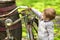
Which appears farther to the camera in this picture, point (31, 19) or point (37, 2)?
point (37, 2)

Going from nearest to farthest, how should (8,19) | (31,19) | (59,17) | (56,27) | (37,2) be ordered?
(8,19) < (31,19) < (56,27) < (59,17) < (37,2)

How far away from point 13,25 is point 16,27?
0.10m

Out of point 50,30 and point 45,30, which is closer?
point 50,30

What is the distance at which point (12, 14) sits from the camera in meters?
5.18

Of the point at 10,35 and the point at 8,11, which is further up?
the point at 8,11

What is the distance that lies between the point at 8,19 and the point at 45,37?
61 cm

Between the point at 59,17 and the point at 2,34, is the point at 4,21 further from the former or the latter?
the point at 59,17

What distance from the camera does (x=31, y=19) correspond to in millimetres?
5117

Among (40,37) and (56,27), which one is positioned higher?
(40,37)

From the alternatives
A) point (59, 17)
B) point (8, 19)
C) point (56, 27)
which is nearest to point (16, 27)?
point (8, 19)

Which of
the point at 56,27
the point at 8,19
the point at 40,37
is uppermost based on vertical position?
the point at 8,19

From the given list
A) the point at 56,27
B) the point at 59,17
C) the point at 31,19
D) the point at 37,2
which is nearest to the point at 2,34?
the point at 31,19

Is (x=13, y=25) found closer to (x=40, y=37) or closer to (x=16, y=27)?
(x=16, y=27)

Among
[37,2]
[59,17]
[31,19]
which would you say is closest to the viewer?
[31,19]
